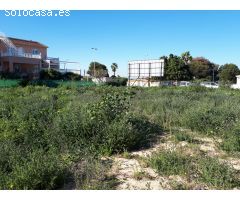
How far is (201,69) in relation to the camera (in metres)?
76.5

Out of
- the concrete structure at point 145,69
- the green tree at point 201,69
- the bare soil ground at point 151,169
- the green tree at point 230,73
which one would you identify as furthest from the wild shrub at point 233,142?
the green tree at point 230,73

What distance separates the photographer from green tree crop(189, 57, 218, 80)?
7588cm

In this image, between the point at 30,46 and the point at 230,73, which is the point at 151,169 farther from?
the point at 230,73

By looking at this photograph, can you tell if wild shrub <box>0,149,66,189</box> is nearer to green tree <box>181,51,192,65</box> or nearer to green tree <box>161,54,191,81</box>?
green tree <box>161,54,191,81</box>

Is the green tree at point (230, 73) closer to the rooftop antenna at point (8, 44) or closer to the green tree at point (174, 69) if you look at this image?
the green tree at point (174, 69)

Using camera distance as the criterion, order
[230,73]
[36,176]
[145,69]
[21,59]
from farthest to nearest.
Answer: [230,73]
[21,59]
[145,69]
[36,176]

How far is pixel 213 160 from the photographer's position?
16.7 ft

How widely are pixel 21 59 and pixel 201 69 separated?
45.8 metres

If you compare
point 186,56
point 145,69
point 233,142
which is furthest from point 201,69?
point 233,142

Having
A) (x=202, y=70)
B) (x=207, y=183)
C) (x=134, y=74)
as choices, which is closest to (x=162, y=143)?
(x=207, y=183)

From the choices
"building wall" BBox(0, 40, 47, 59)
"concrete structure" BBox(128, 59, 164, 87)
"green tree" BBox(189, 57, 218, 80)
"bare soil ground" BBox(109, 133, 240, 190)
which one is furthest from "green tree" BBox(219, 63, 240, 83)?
"bare soil ground" BBox(109, 133, 240, 190)

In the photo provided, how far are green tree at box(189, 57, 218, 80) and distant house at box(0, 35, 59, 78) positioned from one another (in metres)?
35.7
